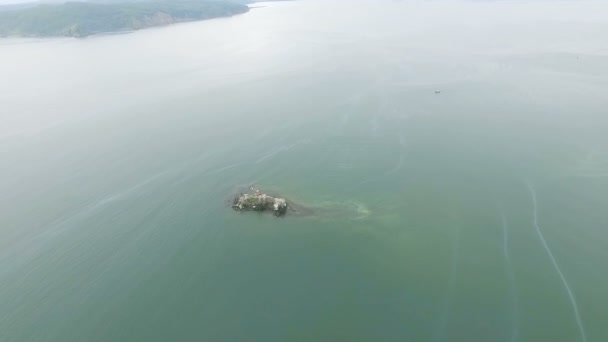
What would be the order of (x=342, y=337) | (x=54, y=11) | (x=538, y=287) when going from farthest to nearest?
(x=54, y=11) < (x=538, y=287) < (x=342, y=337)

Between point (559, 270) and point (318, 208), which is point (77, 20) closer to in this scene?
point (318, 208)

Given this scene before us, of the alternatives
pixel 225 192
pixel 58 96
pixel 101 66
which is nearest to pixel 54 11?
pixel 101 66

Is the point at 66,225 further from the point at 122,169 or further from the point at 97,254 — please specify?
the point at 122,169

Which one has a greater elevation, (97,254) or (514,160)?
(514,160)

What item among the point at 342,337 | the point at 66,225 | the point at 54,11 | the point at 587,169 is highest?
the point at 54,11

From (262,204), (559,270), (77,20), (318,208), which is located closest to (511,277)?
(559,270)

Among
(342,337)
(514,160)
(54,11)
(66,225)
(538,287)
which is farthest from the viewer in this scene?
(54,11)

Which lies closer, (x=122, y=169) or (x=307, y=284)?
(x=307, y=284)
